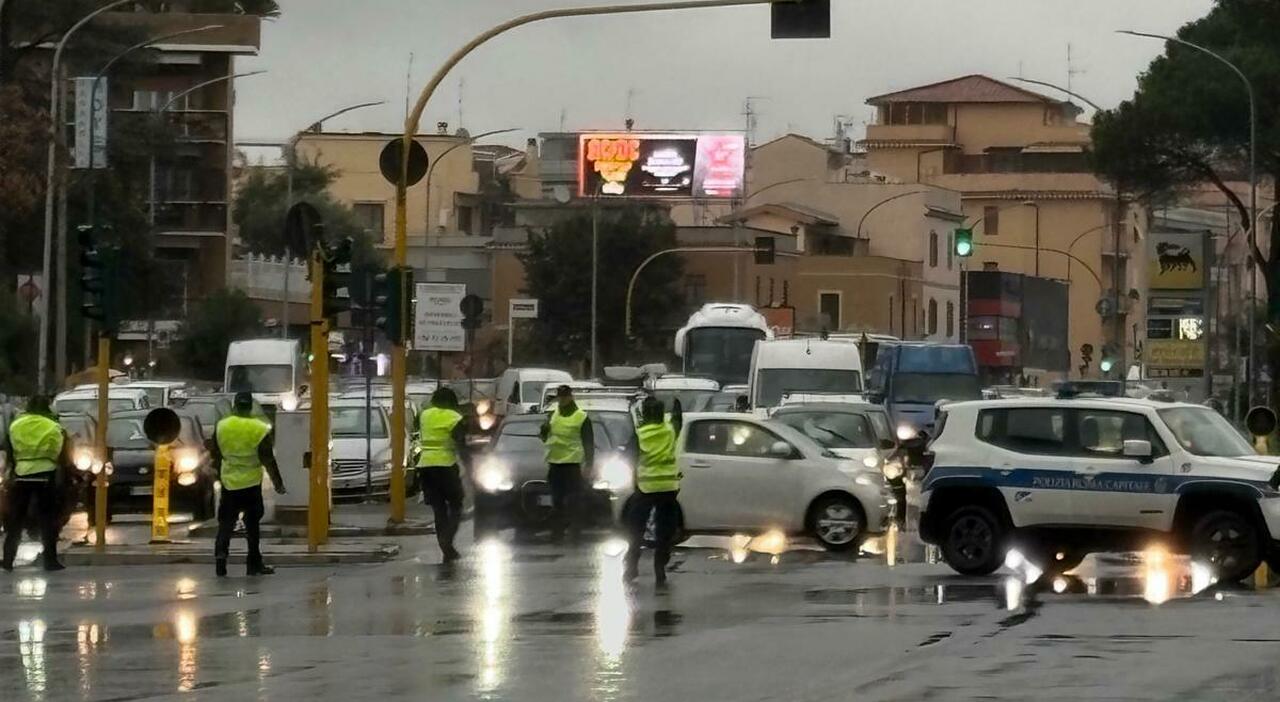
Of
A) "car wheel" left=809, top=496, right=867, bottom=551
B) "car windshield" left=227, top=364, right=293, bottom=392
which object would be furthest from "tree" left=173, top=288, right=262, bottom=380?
"car wheel" left=809, top=496, right=867, bottom=551

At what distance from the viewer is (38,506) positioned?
77.3ft

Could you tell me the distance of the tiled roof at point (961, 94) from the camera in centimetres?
13012

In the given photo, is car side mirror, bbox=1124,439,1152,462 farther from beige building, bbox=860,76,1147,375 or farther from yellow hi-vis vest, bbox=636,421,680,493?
beige building, bbox=860,76,1147,375

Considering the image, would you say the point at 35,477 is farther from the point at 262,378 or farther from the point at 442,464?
the point at 262,378

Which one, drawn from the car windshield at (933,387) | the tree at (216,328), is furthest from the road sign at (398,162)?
the tree at (216,328)

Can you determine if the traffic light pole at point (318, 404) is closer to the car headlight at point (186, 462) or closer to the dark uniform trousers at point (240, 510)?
the dark uniform trousers at point (240, 510)

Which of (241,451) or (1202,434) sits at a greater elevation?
(1202,434)

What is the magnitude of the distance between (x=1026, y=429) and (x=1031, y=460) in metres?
0.34

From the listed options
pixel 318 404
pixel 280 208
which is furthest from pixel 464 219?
pixel 318 404

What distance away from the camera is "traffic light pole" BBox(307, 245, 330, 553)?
2483 centimetres

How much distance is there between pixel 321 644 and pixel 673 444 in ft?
19.8

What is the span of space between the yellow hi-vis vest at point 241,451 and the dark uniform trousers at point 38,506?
191cm

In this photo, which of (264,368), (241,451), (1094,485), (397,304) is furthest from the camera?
(264,368)

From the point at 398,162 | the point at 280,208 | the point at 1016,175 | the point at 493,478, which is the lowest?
the point at 493,478
